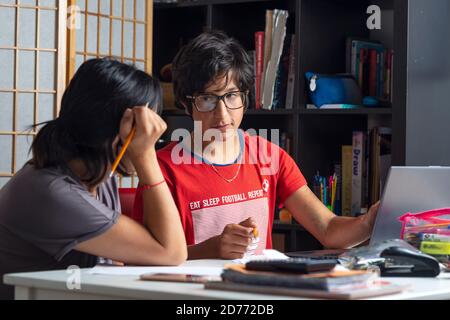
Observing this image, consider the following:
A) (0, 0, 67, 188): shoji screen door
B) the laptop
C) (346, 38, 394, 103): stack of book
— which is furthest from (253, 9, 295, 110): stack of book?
the laptop

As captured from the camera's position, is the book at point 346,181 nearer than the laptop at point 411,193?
No

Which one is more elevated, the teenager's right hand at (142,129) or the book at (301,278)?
the teenager's right hand at (142,129)

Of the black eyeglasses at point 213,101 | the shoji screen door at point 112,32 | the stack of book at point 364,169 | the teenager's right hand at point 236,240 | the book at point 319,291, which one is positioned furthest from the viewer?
the shoji screen door at point 112,32

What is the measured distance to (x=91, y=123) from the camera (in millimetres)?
1799

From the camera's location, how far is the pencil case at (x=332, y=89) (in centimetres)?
314

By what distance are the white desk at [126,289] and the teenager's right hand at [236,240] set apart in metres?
0.39

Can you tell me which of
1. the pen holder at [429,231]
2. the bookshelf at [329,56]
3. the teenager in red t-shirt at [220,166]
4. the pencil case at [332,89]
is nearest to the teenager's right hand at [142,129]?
the teenager in red t-shirt at [220,166]

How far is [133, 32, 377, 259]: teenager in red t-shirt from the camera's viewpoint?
90.3 inches

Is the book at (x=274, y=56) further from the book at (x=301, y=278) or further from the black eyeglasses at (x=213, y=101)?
the book at (x=301, y=278)

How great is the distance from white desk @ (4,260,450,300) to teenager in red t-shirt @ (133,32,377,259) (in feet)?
2.33

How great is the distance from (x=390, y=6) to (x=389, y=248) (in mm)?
1832

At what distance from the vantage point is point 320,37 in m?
3.26

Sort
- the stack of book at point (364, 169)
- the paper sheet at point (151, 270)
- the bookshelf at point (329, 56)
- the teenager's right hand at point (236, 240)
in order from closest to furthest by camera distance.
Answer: the paper sheet at point (151, 270) < the teenager's right hand at point (236, 240) < the bookshelf at point (329, 56) < the stack of book at point (364, 169)
